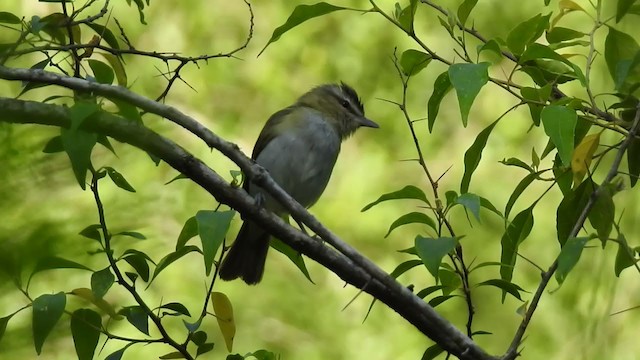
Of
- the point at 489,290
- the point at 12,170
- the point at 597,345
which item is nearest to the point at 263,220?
the point at 597,345

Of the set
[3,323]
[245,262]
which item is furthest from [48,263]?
[245,262]

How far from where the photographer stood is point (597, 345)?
678mm

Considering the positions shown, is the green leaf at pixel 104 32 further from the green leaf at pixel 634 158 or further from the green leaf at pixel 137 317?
the green leaf at pixel 634 158

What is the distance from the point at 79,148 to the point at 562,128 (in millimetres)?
583

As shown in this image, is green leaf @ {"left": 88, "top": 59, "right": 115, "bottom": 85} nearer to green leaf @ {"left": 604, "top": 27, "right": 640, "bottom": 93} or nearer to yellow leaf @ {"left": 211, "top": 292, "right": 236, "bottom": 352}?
yellow leaf @ {"left": 211, "top": 292, "right": 236, "bottom": 352}

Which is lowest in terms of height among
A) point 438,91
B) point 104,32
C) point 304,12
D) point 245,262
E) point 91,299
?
point 91,299

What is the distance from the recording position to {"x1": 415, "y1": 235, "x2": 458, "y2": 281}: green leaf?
1054mm

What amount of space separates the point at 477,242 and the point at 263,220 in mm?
2463

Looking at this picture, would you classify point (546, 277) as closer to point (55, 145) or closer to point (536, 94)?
point (536, 94)

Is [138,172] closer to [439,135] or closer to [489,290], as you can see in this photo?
[489,290]

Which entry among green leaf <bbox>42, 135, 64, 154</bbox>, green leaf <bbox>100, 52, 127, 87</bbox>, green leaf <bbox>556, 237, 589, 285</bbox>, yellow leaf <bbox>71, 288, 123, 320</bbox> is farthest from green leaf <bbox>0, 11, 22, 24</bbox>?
green leaf <bbox>556, 237, 589, 285</bbox>

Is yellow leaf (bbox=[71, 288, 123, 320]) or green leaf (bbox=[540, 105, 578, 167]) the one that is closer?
yellow leaf (bbox=[71, 288, 123, 320])

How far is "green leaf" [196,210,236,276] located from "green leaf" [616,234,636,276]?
0.41 m

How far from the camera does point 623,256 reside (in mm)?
1136
